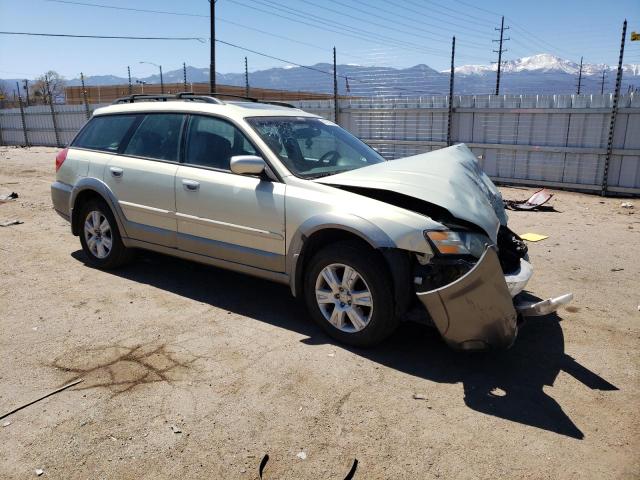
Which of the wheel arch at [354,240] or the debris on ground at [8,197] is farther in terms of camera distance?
the debris on ground at [8,197]

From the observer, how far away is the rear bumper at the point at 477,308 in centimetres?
301

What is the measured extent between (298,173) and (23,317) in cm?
260

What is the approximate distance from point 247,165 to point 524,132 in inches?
351

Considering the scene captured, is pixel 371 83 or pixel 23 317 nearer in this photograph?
pixel 23 317

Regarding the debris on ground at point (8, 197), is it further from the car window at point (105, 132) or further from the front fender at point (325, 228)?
the front fender at point (325, 228)

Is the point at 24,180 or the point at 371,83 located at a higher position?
the point at 371,83

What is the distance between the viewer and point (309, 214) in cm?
379

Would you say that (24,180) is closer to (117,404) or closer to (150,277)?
(150,277)

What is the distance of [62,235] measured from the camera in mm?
7121

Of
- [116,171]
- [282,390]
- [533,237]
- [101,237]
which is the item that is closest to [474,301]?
[282,390]

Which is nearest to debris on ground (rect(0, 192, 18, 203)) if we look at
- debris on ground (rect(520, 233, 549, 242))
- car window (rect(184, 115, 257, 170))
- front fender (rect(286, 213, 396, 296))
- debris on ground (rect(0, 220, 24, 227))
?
debris on ground (rect(0, 220, 24, 227))

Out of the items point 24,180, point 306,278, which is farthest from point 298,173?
point 24,180

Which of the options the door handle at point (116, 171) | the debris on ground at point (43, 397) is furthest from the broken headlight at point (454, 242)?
the door handle at point (116, 171)

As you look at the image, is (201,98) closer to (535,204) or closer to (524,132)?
(535,204)
